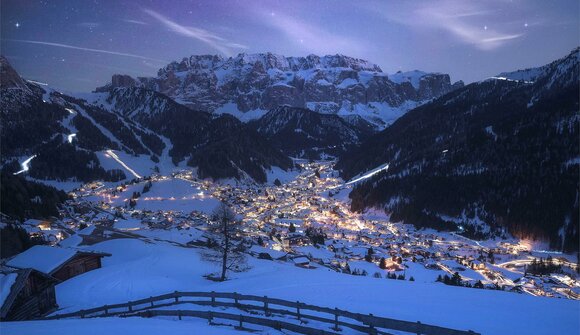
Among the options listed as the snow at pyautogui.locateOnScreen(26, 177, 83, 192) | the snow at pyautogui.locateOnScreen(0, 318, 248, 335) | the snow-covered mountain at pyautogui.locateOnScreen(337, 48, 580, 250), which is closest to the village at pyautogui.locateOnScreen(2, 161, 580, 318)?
the snow-covered mountain at pyautogui.locateOnScreen(337, 48, 580, 250)

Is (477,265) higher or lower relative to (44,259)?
lower

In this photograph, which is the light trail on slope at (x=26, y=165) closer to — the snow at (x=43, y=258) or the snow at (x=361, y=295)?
the snow at (x=43, y=258)

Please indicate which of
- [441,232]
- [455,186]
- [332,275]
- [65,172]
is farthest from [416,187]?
[65,172]

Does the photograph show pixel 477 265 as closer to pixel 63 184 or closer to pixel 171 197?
pixel 171 197

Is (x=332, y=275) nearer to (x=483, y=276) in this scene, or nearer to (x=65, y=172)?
(x=483, y=276)

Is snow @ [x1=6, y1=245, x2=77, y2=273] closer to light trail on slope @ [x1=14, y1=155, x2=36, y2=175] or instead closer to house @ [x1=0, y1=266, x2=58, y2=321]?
house @ [x1=0, y1=266, x2=58, y2=321]

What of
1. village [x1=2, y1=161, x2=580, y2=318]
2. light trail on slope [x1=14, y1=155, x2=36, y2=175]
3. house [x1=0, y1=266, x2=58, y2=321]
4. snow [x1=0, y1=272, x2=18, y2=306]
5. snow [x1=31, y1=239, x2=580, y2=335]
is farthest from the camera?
light trail on slope [x1=14, y1=155, x2=36, y2=175]

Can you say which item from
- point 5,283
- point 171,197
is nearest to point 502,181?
point 171,197

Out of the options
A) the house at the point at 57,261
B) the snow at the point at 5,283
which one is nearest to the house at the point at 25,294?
the snow at the point at 5,283
